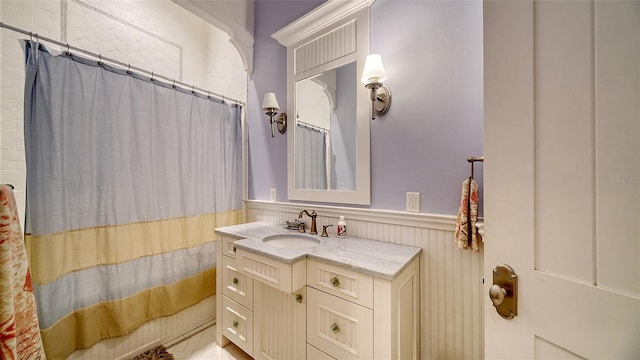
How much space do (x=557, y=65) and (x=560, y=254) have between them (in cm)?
43

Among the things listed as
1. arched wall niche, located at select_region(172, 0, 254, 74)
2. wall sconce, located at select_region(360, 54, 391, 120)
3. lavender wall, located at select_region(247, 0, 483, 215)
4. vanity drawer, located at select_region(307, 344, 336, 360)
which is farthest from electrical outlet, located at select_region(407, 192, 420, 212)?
arched wall niche, located at select_region(172, 0, 254, 74)

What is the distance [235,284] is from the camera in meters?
1.58

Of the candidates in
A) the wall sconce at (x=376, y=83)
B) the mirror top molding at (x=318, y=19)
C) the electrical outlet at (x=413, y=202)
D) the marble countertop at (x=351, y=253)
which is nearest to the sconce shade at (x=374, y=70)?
the wall sconce at (x=376, y=83)

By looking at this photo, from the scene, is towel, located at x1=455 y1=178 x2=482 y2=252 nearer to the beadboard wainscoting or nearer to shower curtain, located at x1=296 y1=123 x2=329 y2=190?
the beadboard wainscoting

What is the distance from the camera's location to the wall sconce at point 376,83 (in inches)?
51.8

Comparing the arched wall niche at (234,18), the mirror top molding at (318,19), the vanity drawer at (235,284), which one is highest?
the arched wall niche at (234,18)

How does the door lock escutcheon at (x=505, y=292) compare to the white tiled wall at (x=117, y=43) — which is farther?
the white tiled wall at (x=117, y=43)

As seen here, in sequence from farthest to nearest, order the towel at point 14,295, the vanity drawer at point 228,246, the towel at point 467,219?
the vanity drawer at point 228,246 → the towel at point 467,219 → the towel at point 14,295

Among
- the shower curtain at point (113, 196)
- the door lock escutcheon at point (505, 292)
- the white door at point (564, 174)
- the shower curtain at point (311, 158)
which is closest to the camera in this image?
the white door at point (564, 174)

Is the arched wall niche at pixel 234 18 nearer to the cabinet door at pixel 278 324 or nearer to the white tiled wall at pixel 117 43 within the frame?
the white tiled wall at pixel 117 43

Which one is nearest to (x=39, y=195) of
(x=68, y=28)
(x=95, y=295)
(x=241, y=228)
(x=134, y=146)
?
(x=134, y=146)

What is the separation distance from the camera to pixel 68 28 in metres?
1.90

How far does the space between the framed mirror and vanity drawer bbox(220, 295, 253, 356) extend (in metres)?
0.85

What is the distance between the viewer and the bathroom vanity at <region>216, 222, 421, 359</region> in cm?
99
